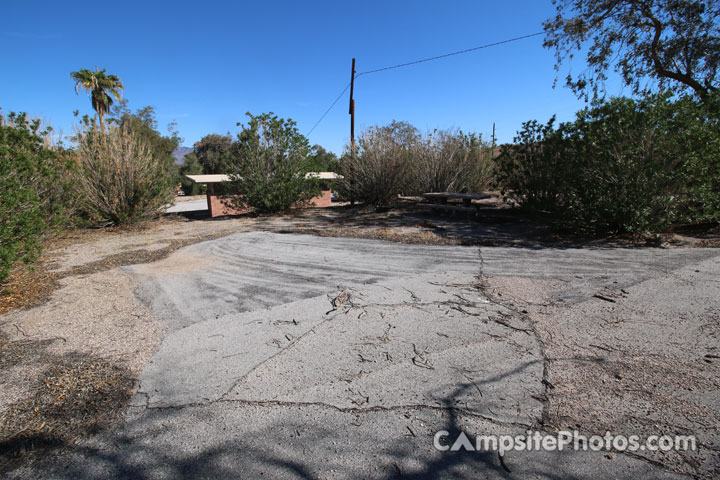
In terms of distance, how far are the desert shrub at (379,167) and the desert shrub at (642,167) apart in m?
7.52

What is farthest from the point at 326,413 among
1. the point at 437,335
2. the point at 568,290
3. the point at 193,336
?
the point at 568,290

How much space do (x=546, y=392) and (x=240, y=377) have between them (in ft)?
6.97

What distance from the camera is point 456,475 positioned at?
1812 mm

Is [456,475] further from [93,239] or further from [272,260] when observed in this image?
[93,239]

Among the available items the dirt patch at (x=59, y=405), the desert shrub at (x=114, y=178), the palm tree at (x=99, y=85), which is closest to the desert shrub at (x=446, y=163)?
the desert shrub at (x=114, y=178)

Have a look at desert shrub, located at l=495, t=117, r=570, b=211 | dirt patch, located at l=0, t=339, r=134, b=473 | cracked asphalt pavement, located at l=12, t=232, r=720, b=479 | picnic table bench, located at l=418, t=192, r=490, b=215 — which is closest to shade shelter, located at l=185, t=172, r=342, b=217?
picnic table bench, located at l=418, t=192, r=490, b=215

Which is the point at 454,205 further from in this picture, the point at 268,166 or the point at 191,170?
the point at 191,170

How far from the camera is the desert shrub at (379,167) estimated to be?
14.6 meters

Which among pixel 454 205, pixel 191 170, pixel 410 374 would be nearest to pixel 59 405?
pixel 410 374

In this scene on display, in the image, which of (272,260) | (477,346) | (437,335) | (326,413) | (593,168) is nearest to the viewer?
(326,413)

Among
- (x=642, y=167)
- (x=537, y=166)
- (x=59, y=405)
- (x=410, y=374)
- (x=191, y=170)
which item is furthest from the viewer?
(x=191, y=170)

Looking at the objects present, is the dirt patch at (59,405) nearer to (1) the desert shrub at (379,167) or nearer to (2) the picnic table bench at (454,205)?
(2) the picnic table bench at (454,205)

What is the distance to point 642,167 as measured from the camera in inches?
254

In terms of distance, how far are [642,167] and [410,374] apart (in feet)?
20.7
